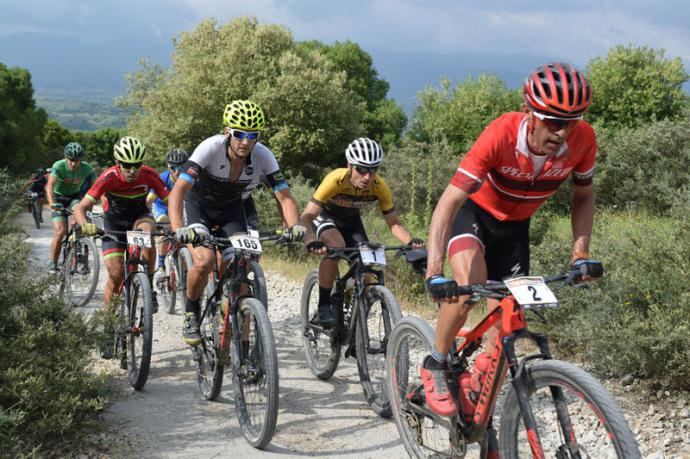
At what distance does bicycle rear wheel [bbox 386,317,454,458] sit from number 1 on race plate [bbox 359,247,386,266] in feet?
3.53

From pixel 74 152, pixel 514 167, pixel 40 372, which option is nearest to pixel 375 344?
pixel 514 167

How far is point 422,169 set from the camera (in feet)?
77.9

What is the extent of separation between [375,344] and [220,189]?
6.68ft

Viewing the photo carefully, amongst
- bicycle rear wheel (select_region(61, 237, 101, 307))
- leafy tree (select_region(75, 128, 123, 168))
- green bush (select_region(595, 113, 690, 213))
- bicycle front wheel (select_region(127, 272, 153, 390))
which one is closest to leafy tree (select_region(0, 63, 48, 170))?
leafy tree (select_region(75, 128, 123, 168))

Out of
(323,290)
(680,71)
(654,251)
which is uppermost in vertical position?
(680,71)

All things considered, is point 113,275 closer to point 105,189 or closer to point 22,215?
point 105,189

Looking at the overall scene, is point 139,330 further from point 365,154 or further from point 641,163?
point 641,163

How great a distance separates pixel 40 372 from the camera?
4.74 meters

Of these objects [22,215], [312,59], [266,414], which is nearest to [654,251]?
[266,414]

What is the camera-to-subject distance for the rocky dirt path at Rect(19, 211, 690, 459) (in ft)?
15.9

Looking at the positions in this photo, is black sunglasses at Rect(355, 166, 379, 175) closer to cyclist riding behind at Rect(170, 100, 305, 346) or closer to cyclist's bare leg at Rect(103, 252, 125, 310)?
cyclist riding behind at Rect(170, 100, 305, 346)

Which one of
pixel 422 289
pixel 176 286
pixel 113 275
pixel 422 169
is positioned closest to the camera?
pixel 113 275

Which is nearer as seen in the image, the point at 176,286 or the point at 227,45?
the point at 176,286

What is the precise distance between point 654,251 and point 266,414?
3796 millimetres
